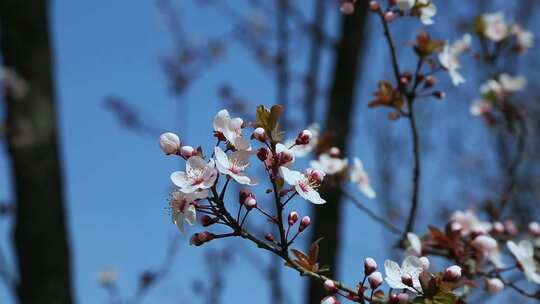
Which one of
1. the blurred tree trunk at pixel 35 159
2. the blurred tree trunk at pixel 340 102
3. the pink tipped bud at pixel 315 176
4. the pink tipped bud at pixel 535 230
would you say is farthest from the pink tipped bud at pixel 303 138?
the blurred tree trunk at pixel 340 102

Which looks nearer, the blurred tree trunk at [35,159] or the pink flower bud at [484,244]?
A: the pink flower bud at [484,244]

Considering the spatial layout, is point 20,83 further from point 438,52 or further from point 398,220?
point 398,220

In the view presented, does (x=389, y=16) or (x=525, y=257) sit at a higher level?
(x=389, y=16)

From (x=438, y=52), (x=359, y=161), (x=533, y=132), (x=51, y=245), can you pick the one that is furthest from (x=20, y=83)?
(x=533, y=132)

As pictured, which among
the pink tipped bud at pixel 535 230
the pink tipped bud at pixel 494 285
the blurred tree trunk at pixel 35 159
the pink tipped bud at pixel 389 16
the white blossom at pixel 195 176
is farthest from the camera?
the blurred tree trunk at pixel 35 159

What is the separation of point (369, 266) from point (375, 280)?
0.03 m

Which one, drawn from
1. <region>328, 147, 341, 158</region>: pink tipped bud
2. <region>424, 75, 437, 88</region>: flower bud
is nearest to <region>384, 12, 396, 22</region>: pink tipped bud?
<region>424, 75, 437, 88</region>: flower bud

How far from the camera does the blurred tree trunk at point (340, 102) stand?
3531 millimetres

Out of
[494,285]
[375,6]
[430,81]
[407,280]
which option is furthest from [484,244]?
[375,6]

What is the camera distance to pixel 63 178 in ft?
10.3

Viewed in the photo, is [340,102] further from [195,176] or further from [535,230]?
[195,176]

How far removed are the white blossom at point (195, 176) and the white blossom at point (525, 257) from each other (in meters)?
0.93

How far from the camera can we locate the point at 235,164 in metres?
1.04

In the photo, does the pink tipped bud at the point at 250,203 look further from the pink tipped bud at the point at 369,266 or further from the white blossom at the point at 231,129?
the pink tipped bud at the point at 369,266
